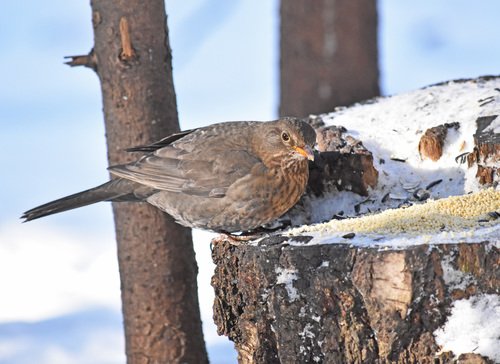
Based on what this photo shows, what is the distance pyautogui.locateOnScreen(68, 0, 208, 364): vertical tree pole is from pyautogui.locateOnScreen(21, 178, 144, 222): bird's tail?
0.18 meters

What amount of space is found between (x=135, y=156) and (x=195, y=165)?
1.73 feet

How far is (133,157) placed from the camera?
18.1 feet

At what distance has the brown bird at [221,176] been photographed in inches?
195

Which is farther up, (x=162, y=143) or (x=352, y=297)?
(x=162, y=143)

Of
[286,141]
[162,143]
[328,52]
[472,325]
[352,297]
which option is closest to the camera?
[472,325]

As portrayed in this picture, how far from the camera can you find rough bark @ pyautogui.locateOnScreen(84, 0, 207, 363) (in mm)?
5410

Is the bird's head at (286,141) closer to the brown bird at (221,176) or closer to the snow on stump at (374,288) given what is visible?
the brown bird at (221,176)

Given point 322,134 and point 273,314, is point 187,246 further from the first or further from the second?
point 273,314

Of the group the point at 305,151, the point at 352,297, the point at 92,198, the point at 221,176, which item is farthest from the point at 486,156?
the point at 92,198

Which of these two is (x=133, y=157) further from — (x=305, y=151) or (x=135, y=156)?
(x=305, y=151)

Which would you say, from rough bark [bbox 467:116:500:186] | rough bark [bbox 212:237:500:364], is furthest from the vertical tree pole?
rough bark [bbox 467:116:500:186]

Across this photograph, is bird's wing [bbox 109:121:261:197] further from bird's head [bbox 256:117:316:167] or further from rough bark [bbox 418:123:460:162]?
rough bark [bbox 418:123:460:162]

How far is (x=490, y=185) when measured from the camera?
4926mm

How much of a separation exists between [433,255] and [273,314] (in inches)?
32.5
